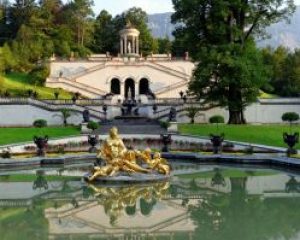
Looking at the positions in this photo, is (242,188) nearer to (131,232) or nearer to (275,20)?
(131,232)

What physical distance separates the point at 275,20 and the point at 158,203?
91.5 ft

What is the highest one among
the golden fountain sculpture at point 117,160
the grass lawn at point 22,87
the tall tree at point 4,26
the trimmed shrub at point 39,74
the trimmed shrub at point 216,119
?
the tall tree at point 4,26

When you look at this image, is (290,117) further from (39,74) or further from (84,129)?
(39,74)

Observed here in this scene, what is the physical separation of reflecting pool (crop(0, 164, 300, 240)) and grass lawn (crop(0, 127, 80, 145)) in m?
12.9

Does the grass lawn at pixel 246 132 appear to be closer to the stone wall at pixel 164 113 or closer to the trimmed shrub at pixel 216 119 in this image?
the trimmed shrub at pixel 216 119

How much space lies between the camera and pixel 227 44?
40406mm

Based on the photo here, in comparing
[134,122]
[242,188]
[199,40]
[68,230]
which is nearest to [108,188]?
[242,188]

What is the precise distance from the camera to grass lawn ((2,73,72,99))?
59969 mm

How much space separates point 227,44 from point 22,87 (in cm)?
2984

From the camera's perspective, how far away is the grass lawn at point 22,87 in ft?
197

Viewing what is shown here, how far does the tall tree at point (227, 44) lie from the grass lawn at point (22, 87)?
2221 cm

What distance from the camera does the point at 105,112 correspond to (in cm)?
5141

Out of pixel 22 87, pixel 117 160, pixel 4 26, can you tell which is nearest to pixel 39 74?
pixel 22 87

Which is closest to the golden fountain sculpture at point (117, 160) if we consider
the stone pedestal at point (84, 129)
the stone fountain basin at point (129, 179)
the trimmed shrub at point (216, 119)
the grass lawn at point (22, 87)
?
the stone fountain basin at point (129, 179)
